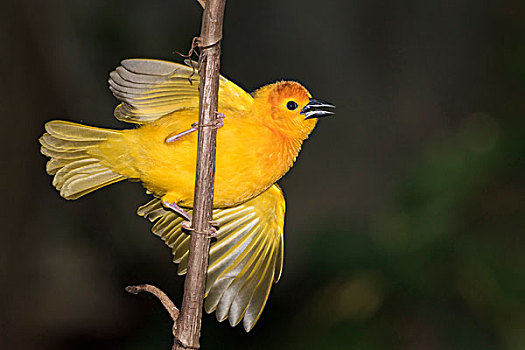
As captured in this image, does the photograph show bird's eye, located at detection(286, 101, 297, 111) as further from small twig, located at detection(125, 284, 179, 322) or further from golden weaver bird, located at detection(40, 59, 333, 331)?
small twig, located at detection(125, 284, 179, 322)

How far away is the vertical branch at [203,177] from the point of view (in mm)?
1636

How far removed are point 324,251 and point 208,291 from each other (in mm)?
1351

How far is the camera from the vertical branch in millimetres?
1636

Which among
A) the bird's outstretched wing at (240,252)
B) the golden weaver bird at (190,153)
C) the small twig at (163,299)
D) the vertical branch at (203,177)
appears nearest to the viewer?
the vertical branch at (203,177)

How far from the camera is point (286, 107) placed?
7.61 ft

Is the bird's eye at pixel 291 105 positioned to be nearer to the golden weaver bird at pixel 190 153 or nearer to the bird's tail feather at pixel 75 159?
the golden weaver bird at pixel 190 153

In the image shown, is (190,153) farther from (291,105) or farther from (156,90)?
(291,105)

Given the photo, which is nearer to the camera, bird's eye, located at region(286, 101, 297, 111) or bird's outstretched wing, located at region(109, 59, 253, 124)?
bird's outstretched wing, located at region(109, 59, 253, 124)

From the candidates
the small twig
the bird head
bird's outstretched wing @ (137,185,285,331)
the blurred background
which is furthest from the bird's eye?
the blurred background

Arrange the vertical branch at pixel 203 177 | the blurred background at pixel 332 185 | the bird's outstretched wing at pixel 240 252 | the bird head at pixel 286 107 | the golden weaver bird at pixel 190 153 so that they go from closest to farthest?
the vertical branch at pixel 203 177 < the golden weaver bird at pixel 190 153 < the bird head at pixel 286 107 < the bird's outstretched wing at pixel 240 252 < the blurred background at pixel 332 185

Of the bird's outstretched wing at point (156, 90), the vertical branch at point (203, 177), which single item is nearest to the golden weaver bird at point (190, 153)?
the bird's outstretched wing at point (156, 90)

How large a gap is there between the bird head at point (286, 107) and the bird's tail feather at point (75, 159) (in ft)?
1.95

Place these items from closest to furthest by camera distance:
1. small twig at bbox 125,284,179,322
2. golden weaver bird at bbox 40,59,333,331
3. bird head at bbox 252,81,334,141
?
small twig at bbox 125,284,179,322 < golden weaver bird at bbox 40,59,333,331 < bird head at bbox 252,81,334,141

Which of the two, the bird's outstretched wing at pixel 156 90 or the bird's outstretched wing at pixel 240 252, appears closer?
the bird's outstretched wing at pixel 156 90
